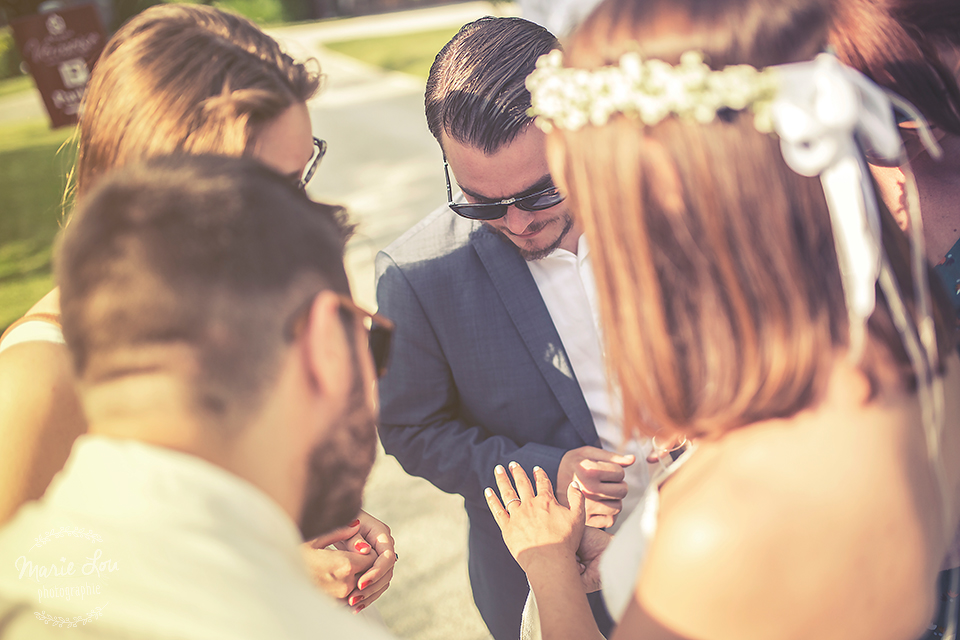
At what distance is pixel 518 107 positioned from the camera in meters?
1.97

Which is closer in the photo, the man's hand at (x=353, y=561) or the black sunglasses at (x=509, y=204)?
the man's hand at (x=353, y=561)

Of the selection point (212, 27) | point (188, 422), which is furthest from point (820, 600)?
point (212, 27)

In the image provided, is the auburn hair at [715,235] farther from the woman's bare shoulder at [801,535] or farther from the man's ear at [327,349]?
the man's ear at [327,349]

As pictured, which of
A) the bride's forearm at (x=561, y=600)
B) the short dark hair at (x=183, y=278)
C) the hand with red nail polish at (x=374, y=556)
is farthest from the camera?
the hand with red nail polish at (x=374, y=556)

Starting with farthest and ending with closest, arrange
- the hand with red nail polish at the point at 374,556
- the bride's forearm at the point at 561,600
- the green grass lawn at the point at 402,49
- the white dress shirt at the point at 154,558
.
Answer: the green grass lawn at the point at 402,49
the hand with red nail polish at the point at 374,556
the bride's forearm at the point at 561,600
the white dress shirt at the point at 154,558

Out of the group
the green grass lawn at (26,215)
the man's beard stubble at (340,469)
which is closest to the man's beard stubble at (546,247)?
the man's beard stubble at (340,469)

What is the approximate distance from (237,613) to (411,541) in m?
2.87

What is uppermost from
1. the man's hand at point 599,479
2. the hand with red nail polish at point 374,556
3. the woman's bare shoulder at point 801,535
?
the woman's bare shoulder at point 801,535

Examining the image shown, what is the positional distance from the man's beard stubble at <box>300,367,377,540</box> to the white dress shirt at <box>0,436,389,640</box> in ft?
0.41

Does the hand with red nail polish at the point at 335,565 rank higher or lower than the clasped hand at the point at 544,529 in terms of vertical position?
lower

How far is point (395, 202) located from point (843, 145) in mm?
7052

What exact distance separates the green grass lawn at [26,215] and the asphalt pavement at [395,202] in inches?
110

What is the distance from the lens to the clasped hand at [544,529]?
155cm

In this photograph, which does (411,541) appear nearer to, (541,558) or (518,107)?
(541,558)
